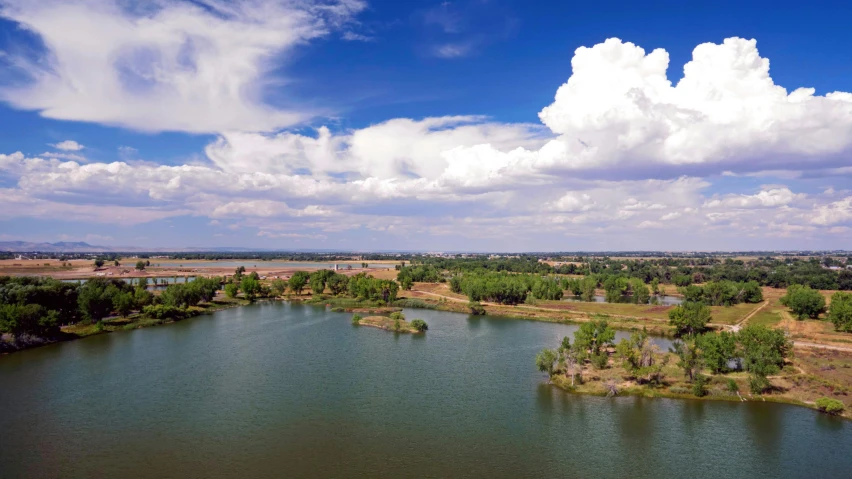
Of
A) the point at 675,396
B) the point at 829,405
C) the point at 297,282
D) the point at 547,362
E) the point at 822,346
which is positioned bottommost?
→ the point at 675,396

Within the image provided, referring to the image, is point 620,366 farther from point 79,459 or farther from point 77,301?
point 77,301

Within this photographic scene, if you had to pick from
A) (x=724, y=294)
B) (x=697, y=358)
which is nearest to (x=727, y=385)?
(x=697, y=358)

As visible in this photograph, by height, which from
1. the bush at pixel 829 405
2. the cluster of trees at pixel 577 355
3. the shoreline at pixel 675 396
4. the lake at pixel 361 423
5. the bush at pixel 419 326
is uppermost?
the cluster of trees at pixel 577 355

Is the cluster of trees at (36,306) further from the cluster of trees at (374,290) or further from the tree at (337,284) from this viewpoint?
the tree at (337,284)

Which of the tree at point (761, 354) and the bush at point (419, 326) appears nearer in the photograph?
the tree at point (761, 354)

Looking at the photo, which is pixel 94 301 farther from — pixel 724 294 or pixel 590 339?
pixel 724 294

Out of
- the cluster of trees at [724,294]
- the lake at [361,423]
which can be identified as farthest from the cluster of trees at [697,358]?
the cluster of trees at [724,294]
